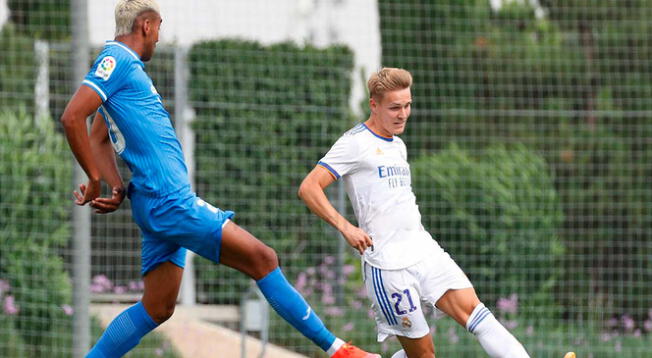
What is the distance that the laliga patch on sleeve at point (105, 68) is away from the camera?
491cm

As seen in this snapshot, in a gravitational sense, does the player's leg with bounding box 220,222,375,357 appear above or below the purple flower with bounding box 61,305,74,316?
above

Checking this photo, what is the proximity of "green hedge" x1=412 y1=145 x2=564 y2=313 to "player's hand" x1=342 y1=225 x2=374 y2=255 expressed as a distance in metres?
6.15

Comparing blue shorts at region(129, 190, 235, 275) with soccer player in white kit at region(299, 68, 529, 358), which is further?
soccer player in white kit at region(299, 68, 529, 358)

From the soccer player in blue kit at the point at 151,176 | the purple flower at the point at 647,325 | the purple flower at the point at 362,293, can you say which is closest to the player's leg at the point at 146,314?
the soccer player in blue kit at the point at 151,176

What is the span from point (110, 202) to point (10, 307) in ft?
16.4

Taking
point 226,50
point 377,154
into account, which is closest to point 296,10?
point 226,50

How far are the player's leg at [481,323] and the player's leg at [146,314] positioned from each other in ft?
4.23

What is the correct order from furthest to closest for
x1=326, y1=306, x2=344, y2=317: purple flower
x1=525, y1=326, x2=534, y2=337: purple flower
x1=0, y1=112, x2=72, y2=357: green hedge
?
x1=326, y1=306, x2=344, y2=317: purple flower, x1=525, y1=326, x2=534, y2=337: purple flower, x1=0, y1=112, x2=72, y2=357: green hedge

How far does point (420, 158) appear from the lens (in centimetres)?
1238

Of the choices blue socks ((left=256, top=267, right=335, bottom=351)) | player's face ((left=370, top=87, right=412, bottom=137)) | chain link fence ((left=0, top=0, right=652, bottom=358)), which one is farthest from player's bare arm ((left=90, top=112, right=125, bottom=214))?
chain link fence ((left=0, top=0, right=652, bottom=358))

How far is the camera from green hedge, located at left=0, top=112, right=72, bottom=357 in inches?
383

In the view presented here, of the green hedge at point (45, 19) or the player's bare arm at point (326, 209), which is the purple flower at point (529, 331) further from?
the green hedge at point (45, 19)

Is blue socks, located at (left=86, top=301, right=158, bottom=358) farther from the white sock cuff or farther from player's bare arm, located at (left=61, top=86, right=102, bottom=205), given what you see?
the white sock cuff

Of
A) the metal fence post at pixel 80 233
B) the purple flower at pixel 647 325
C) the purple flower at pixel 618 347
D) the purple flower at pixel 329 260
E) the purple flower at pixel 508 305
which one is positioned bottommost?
the purple flower at pixel 647 325
